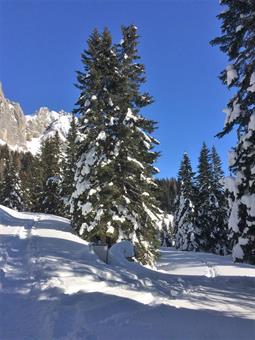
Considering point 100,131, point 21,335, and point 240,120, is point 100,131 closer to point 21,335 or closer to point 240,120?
point 240,120

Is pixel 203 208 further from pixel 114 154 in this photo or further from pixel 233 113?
pixel 233 113

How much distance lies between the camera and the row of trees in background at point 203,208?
3919cm

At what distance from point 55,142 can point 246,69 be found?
39423 millimetres

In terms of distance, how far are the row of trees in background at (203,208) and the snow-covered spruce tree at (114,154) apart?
63.4 feet

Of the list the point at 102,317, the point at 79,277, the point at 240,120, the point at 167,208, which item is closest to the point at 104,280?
the point at 79,277

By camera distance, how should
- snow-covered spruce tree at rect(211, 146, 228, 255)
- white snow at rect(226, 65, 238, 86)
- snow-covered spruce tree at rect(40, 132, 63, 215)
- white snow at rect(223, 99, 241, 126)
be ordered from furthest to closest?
snow-covered spruce tree at rect(40, 132, 63, 215)
snow-covered spruce tree at rect(211, 146, 228, 255)
white snow at rect(226, 65, 238, 86)
white snow at rect(223, 99, 241, 126)

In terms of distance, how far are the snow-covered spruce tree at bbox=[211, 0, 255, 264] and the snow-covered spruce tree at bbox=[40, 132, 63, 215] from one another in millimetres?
30279

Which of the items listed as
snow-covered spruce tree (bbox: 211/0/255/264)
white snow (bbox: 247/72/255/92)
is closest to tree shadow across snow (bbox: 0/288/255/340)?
snow-covered spruce tree (bbox: 211/0/255/264)

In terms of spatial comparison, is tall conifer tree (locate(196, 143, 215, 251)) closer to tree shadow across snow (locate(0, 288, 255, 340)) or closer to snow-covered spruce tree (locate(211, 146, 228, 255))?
snow-covered spruce tree (locate(211, 146, 228, 255))

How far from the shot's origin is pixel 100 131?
2034 centimetres

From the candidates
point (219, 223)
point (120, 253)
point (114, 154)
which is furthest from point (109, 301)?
point (219, 223)

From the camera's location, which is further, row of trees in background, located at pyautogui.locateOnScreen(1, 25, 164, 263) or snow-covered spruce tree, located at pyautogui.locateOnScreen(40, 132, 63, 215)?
snow-covered spruce tree, located at pyautogui.locateOnScreen(40, 132, 63, 215)

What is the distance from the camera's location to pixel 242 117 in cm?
1271

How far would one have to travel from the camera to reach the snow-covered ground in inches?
250
